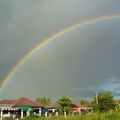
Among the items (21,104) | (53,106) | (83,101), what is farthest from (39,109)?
(83,101)

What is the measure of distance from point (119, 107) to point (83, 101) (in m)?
92.0

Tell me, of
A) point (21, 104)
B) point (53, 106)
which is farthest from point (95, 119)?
point (53, 106)

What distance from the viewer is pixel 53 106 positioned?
68812 millimetres

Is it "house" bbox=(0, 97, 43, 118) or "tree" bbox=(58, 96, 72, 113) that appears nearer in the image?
"house" bbox=(0, 97, 43, 118)

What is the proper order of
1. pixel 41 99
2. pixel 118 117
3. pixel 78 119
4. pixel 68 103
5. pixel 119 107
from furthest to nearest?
pixel 41 99 < pixel 68 103 < pixel 119 107 < pixel 78 119 < pixel 118 117

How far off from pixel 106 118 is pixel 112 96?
41.0 metres

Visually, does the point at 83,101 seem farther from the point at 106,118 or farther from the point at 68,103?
the point at 106,118

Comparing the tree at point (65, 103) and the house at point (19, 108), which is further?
the tree at point (65, 103)

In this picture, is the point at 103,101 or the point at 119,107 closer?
the point at 119,107

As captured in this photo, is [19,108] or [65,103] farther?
[65,103]

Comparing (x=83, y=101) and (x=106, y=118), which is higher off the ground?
(x=83, y=101)

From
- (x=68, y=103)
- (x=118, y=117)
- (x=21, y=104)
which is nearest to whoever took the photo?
(x=118, y=117)

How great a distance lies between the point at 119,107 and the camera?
79.3ft

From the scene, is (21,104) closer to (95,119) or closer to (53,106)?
(53,106)
